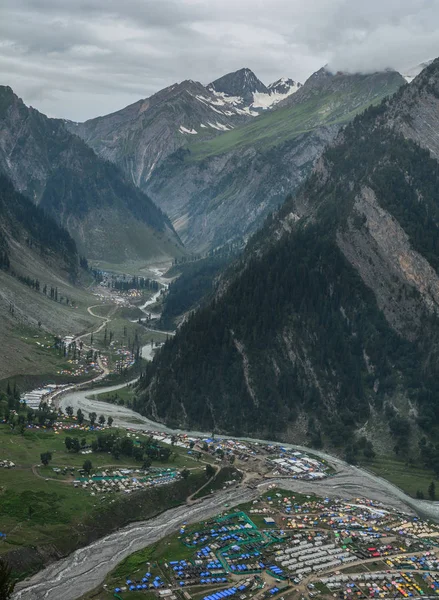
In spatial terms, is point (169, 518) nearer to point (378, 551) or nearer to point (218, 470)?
point (218, 470)

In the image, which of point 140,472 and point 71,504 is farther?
point 140,472

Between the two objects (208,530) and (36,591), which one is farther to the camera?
(208,530)

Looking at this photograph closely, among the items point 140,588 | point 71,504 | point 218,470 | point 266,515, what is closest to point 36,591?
point 140,588

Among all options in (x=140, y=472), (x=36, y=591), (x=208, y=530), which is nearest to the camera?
(x=36, y=591)

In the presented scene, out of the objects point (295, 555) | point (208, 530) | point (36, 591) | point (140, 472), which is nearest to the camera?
point (36, 591)

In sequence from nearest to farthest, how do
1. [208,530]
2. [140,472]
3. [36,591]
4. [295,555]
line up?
[36,591]
[295,555]
[208,530]
[140,472]

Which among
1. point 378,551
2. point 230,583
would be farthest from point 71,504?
point 378,551

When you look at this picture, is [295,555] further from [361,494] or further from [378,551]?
[361,494]
